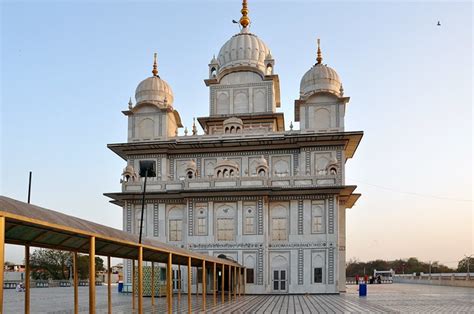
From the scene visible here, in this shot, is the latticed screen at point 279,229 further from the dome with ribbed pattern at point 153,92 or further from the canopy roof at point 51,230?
the canopy roof at point 51,230

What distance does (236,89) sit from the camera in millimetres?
43375

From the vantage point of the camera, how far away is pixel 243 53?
44.6 metres

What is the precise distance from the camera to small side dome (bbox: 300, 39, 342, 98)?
132 ft

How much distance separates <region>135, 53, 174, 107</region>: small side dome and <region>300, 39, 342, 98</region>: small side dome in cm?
1045

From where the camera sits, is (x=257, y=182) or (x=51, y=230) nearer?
(x=51, y=230)

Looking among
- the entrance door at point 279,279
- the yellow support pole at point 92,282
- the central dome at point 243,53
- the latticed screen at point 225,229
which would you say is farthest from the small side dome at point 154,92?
the yellow support pole at point 92,282

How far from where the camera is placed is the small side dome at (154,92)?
4191cm

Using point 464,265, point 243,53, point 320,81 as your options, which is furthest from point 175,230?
point 464,265

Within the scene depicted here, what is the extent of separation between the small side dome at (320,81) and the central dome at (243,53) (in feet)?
12.9

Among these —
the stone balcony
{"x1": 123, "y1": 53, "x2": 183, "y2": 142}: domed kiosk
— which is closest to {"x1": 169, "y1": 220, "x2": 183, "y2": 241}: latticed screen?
the stone balcony

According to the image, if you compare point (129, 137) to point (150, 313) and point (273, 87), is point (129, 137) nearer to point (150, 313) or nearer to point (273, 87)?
point (273, 87)

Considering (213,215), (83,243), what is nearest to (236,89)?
(213,215)

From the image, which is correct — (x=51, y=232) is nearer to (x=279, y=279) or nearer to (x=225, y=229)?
(x=225, y=229)

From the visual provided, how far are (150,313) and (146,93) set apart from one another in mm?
24047
